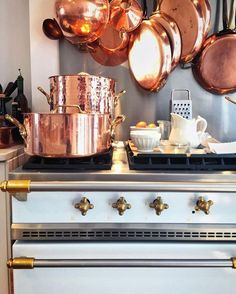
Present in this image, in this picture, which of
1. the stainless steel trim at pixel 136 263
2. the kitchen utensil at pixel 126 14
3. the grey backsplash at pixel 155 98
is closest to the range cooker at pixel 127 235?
the stainless steel trim at pixel 136 263

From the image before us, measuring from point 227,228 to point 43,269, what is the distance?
1.64 feet

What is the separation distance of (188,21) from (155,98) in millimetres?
338

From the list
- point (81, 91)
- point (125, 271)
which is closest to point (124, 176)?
point (125, 271)

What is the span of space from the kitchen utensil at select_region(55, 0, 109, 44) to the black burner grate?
558 millimetres

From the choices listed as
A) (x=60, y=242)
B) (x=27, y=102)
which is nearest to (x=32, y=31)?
(x=27, y=102)

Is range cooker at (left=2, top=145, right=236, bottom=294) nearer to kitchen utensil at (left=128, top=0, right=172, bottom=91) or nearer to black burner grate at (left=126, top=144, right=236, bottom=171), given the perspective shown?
black burner grate at (left=126, top=144, right=236, bottom=171)

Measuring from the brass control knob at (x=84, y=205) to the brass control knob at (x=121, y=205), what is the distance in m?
0.06

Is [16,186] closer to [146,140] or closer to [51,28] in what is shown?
[146,140]

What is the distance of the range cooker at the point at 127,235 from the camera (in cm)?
75

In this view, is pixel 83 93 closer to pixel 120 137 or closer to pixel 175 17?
pixel 120 137

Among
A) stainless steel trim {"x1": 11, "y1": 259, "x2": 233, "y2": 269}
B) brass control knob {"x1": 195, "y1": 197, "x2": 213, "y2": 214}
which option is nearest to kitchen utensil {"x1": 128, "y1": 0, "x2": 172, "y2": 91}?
brass control knob {"x1": 195, "y1": 197, "x2": 213, "y2": 214}

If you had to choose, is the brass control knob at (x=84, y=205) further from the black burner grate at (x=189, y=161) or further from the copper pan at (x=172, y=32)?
the copper pan at (x=172, y=32)

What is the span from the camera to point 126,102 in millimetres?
A: 1284

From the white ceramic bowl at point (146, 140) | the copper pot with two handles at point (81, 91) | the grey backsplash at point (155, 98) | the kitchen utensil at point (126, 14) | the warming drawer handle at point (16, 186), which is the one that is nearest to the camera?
the warming drawer handle at point (16, 186)
